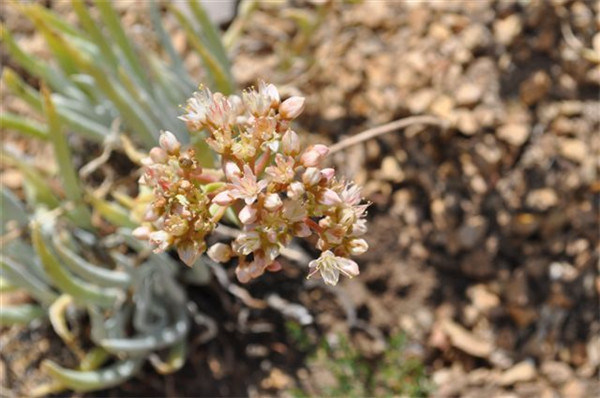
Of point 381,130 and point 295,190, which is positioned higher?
point 295,190

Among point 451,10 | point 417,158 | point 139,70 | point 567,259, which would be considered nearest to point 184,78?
point 139,70

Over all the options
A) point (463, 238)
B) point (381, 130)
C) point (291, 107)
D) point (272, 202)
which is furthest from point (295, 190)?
point (463, 238)

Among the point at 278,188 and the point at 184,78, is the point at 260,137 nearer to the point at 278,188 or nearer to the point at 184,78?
the point at 278,188

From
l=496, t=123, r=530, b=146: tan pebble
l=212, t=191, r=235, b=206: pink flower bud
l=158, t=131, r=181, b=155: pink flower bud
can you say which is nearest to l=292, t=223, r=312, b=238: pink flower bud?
l=212, t=191, r=235, b=206: pink flower bud

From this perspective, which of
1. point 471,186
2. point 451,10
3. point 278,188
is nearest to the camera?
point 278,188

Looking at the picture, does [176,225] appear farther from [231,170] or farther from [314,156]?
[314,156]
